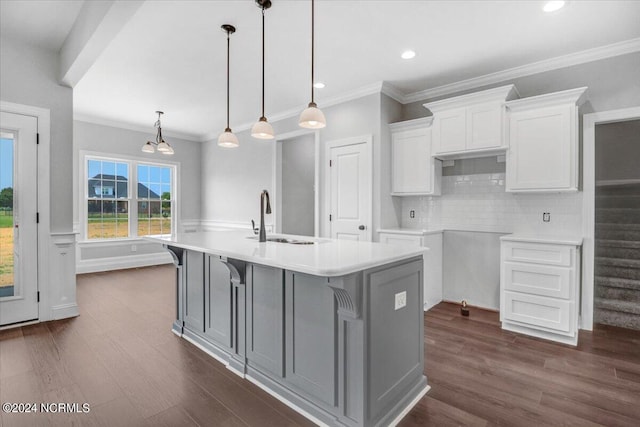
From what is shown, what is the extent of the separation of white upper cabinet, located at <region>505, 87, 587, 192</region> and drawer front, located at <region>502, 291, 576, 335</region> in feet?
3.53

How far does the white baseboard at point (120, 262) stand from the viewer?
578 centimetres

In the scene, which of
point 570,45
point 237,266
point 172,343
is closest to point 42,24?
point 237,266

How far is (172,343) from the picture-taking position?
2.90 meters

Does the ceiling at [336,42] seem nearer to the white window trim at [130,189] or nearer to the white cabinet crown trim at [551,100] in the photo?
the white cabinet crown trim at [551,100]

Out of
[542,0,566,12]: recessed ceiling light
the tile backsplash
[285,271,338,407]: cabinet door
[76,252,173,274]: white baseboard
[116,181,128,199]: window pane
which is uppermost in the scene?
[542,0,566,12]: recessed ceiling light

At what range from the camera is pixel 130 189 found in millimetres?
6352

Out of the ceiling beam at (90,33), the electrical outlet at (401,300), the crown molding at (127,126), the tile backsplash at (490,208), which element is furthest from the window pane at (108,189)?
the electrical outlet at (401,300)

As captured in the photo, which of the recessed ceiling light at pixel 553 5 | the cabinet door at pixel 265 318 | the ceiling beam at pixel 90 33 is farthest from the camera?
the recessed ceiling light at pixel 553 5

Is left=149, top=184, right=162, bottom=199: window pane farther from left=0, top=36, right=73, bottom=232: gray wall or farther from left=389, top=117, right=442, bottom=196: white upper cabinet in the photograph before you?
left=389, top=117, right=442, bottom=196: white upper cabinet

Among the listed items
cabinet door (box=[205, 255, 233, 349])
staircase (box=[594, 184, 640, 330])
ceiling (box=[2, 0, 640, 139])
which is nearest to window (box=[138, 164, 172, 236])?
ceiling (box=[2, 0, 640, 139])

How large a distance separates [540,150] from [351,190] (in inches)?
84.2

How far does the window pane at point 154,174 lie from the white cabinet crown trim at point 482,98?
561 cm

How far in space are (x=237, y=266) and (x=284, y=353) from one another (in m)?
0.69

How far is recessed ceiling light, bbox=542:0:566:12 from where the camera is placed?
7.97 ft
